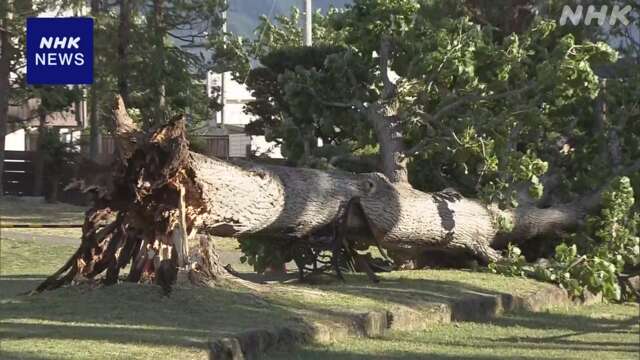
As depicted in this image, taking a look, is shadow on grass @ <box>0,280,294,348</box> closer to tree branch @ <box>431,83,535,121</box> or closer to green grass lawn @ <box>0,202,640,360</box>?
green grass lawn @ <box>0,202,640,360</box>

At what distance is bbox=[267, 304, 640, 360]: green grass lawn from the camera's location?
8914 millimetres

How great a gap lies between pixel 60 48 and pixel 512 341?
1420cm

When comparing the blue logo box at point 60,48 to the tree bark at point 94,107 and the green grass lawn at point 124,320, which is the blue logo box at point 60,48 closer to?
the tree bark at point 94,107

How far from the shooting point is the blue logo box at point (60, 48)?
21.8 meters

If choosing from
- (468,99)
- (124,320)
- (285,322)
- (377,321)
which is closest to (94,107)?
(468,99)

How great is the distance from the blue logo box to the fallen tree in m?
11.2

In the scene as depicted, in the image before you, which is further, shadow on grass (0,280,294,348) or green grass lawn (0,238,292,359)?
shadow on grass (0,280,294,348)

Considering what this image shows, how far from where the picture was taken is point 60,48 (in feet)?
72.0

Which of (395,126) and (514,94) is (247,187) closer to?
(395,126)

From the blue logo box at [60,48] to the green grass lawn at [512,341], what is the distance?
12687mm

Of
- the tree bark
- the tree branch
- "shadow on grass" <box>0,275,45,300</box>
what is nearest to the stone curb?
the tree branch

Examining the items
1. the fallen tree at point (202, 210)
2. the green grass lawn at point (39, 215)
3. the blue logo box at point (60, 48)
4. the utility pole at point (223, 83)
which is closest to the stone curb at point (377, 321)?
the fallen tree at point (202, 210)

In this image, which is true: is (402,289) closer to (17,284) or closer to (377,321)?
(377,321)

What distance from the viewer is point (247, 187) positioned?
33.5 feet
